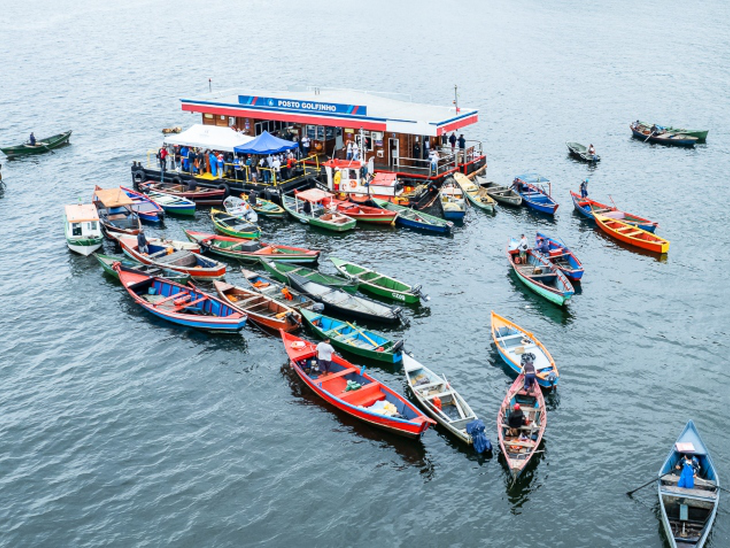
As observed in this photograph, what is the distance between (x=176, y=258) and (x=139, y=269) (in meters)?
2.78

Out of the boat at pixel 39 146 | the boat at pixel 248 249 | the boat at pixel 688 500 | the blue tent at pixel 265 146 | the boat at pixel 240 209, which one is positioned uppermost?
the blue tent at pixel 265 146

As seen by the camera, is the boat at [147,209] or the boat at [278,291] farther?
the boat at [147,209]

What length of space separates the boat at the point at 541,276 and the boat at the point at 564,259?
32.2 inches

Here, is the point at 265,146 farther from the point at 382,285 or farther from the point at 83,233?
the point at 382,285

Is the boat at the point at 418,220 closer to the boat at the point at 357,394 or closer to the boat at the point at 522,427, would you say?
the boat at the point at 357,394

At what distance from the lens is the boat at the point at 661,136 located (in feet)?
281

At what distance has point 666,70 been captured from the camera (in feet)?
425

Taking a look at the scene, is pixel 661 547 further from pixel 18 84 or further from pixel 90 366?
pixel 18 84

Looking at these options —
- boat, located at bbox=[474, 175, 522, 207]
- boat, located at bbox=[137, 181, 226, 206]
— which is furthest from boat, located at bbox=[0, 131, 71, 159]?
boat, located at bbox=[474, 175, 522, 207]

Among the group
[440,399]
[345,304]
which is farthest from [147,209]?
[440,399]

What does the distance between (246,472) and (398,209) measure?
32.1 meters

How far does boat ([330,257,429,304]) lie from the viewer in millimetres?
47500

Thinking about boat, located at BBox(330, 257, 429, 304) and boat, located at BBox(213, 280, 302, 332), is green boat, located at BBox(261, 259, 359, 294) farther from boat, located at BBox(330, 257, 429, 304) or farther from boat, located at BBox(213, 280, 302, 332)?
boat, located at BBox(213, 280, 302, 332)

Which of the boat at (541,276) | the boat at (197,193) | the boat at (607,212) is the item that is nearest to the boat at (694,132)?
the boat at (607,212)
